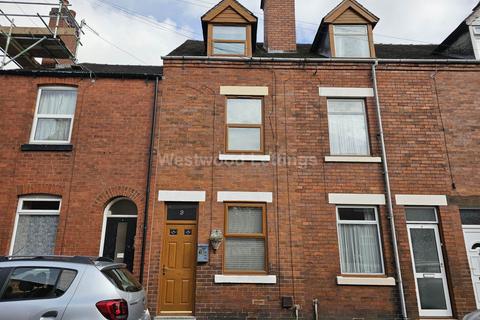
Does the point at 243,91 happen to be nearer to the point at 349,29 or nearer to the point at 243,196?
the point at 243,196

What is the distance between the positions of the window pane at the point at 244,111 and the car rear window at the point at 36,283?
19.9ft

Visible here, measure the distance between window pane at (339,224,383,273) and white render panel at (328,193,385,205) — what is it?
0.64 metres

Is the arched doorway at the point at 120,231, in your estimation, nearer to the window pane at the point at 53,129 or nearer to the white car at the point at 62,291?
the window pane at the point at 53,129

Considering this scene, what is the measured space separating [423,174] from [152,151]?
7444 millimetres

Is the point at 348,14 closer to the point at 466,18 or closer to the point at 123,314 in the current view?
the point at 466,18

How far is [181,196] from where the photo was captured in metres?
8.70

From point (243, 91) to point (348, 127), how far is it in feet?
10.6

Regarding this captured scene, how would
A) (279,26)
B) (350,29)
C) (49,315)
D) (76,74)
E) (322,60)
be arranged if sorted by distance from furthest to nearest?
(279,26)
(350,29)
(322,60)
(76,74)
(49,315)

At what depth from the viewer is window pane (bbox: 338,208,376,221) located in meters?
8.76

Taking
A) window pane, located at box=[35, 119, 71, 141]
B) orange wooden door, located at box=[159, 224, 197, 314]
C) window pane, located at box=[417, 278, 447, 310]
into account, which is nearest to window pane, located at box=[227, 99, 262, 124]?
orange wooden door, located at box=[159, 224, 197, 314]

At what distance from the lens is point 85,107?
30.9 feet

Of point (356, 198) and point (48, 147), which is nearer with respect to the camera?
point (356, 198)

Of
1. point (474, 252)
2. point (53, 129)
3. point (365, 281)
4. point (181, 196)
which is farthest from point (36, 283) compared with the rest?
point (474, 252)

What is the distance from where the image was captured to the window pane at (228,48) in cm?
1029
